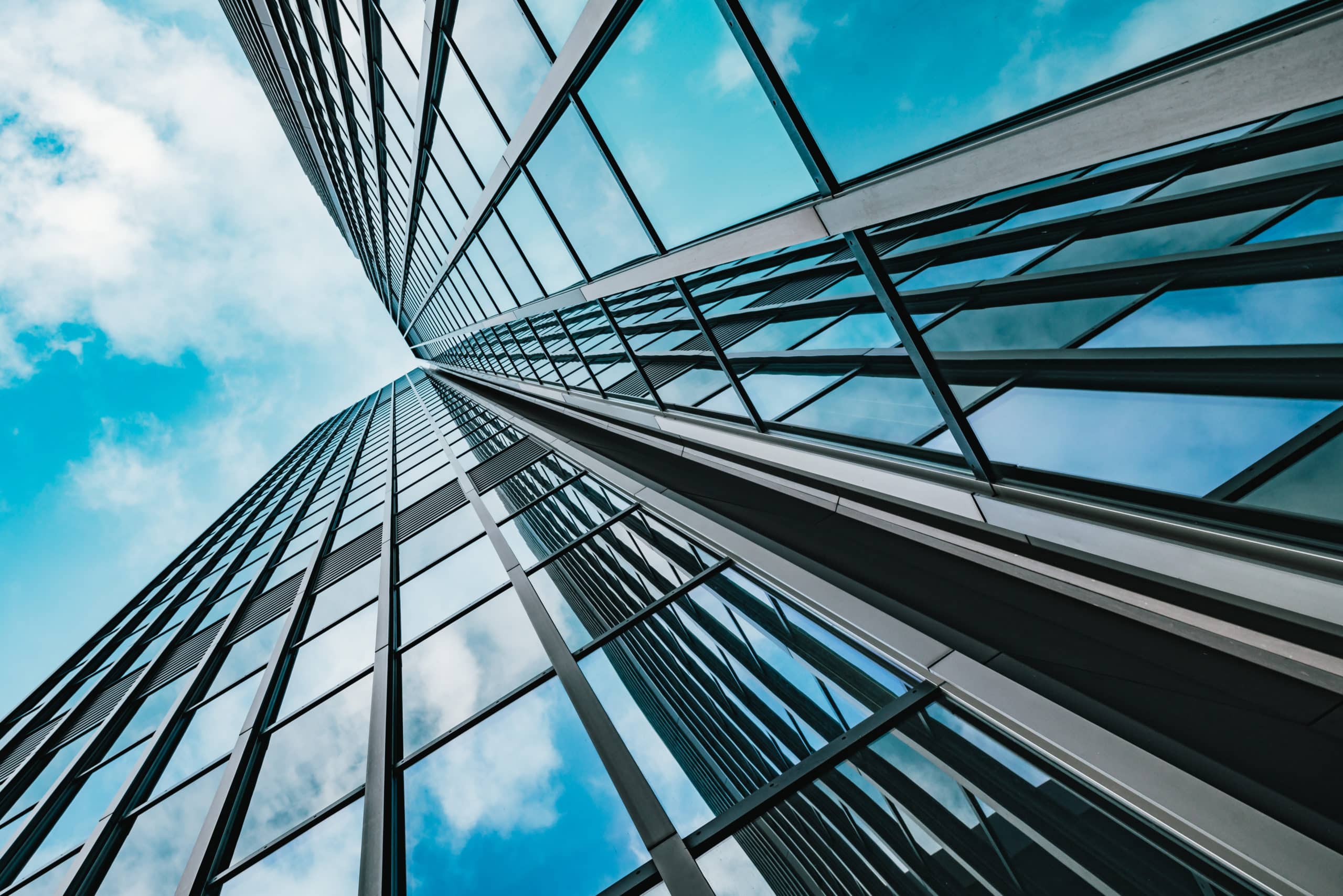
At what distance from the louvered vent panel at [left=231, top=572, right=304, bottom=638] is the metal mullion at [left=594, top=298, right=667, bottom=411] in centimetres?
871

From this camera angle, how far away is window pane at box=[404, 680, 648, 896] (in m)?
4.90

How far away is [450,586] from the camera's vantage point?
10328mm

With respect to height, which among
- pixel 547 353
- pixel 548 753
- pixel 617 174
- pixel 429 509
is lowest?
pixel 548 753

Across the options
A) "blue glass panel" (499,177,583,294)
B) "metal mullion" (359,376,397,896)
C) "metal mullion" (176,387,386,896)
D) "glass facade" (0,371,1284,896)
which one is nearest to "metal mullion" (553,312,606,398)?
"glass facade" (0,371,1284,896)

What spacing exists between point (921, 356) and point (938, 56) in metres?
1.96

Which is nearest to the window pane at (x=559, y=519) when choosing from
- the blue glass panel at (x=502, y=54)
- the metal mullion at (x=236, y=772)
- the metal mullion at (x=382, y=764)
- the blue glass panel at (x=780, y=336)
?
the metal mullion at (x=382, y=764)

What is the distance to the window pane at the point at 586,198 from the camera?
781 centimetres

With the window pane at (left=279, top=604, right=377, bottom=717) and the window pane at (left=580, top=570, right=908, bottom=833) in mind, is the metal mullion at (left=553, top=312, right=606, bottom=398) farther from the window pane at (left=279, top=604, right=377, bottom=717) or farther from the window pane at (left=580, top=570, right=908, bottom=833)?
the window pane at (left=580, top=570, right=908, bottom=833)

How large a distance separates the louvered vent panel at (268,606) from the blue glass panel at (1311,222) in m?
15.7

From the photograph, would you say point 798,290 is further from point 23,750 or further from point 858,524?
point 23,750

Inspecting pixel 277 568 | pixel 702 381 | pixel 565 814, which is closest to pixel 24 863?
pixel 277 568

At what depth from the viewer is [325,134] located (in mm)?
27844

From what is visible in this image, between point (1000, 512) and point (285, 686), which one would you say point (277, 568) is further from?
point (1000, 512)

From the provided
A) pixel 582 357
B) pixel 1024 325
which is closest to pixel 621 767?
pixel 1024 325
